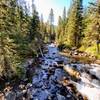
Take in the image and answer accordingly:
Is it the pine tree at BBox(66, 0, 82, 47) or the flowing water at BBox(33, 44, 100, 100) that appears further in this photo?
the pine tree at BBox(66, 0, 82, 47)

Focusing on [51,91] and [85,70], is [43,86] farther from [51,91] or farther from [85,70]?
[85,70]

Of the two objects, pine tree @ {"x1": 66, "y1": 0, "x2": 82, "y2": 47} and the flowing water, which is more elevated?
pine tree @ {"x1": 66, "y1": 0, "x2": 82, "y2": 47}

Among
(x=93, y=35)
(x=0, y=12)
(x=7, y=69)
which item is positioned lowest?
(x=7, y=69)

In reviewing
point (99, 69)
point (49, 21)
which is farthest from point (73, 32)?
point (49, 21)

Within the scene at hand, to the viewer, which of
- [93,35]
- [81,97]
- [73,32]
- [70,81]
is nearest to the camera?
[81,97]

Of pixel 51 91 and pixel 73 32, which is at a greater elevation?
pixel 73 32

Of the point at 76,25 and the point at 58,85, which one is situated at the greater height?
the point at 76,25

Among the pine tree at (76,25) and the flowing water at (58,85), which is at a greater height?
the pine tree at (76,25)

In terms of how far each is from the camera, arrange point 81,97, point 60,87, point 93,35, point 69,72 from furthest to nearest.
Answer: point 93,35 → point 69,72 → point 60,87 → point 81,97

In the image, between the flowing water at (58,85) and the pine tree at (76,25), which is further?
the pine tree at (76,25)

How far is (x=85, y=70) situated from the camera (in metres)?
26.1

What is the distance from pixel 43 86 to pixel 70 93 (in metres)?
3.27

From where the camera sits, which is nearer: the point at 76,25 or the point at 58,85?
the point at 58,85

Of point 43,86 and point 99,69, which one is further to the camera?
point 99,69
